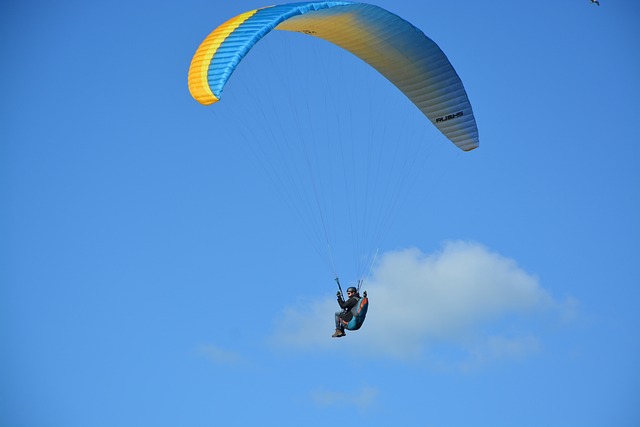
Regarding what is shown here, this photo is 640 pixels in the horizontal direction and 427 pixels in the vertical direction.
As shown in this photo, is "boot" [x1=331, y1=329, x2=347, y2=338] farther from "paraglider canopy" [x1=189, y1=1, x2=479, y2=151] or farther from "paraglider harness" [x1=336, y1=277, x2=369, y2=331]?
"paraglider canopy" [x1=189, y1=1, x2=479, y2=151]

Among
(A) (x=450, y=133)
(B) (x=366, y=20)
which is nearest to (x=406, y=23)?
(B) (x=366, y=20)

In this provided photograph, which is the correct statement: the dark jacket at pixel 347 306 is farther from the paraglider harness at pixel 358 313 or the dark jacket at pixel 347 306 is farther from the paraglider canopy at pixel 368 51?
the paraglider canopy at pixel 368 51

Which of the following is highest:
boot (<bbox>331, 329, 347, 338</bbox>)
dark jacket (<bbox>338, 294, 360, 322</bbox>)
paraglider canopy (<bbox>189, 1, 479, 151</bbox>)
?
paraglider canopy (<bbox>189, 1, 479, 151</bbox>)

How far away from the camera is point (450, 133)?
40.4 metres

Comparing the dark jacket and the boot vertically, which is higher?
the dark jacket

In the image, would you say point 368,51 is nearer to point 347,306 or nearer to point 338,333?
point 347,306

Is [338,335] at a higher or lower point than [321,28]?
lower

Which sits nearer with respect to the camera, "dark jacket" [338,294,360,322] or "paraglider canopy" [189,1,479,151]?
"paraglider canopy" [189,1,479,151]

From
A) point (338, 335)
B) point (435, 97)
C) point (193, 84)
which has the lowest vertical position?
point (338, 335)

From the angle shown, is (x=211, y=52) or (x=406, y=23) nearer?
(x=211, y=52)

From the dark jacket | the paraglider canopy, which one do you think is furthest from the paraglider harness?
the paraglider canopy

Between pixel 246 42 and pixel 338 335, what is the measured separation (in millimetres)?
6514

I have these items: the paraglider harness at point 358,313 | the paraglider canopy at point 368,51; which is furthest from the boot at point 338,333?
the paraglider canopy at point 368,51

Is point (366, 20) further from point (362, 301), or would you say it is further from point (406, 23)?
point (362, 301)
